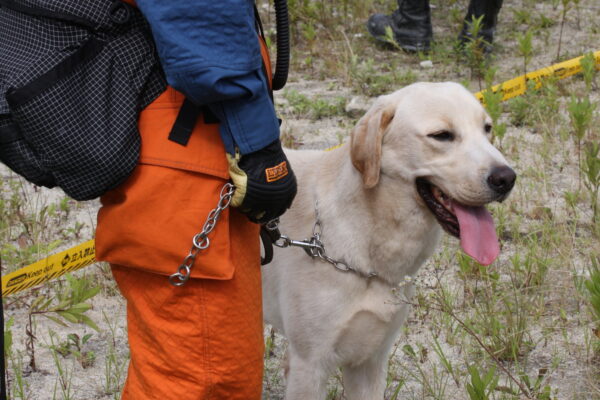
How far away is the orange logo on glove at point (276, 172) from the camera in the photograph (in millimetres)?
1794

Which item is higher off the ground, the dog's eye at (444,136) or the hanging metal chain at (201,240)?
the hanging metal chain at (201,240)

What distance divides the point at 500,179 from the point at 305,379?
843mm

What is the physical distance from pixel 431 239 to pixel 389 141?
1.10ft

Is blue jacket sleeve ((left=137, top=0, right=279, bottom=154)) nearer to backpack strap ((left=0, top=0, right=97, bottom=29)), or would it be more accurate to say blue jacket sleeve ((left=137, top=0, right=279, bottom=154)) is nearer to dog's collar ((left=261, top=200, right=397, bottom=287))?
backpack strap ((left=0, top=0, right=97, bottom=29))

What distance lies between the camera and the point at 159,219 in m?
1.79

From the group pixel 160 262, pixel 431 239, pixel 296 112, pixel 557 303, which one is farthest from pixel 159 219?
pixel 296 112

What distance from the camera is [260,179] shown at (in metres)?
1.79

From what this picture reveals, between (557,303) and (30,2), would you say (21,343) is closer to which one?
(30,2)

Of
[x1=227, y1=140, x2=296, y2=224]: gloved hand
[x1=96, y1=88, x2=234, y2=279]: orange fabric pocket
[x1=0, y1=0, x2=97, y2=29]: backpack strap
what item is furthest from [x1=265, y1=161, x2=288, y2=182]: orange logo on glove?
[x1=0, y1=0, x2=97, y2=29]: backpack strap

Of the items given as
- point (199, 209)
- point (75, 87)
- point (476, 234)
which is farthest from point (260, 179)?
point (476, 234)


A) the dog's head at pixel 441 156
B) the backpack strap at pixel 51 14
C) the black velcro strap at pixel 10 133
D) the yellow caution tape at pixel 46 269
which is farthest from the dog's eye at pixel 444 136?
the yellow caution tape at pixel 46 269

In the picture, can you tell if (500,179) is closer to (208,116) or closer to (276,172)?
(276,172)

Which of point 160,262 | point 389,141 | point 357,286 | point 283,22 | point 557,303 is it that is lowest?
point 557,303

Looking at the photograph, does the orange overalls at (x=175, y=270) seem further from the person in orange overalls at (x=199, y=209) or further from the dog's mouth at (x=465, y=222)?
the dog's mouth at (x=465, y=222)
